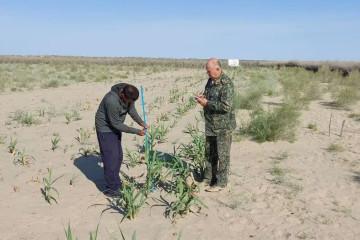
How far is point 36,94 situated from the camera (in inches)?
704

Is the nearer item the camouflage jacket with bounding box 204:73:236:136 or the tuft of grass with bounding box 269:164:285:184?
the camouflage jacket with bounding box 204:73:236:136

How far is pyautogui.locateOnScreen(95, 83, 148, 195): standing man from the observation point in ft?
16.8

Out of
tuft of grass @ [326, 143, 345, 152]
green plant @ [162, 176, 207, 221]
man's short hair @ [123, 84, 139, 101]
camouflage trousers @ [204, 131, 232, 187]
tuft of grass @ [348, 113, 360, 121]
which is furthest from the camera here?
tuft of grass @ [348, 113, 360, 121]

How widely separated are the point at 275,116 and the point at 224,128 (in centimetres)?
419

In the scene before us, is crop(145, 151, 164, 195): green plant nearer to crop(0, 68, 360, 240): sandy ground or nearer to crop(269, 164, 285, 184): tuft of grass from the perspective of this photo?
crop(0, 68, 360, 240): sandy ground

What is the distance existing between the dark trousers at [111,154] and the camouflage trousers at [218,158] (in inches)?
42.5

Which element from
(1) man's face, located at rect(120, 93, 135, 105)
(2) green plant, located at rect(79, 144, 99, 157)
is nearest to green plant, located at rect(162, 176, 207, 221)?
(1) man's face, located at rect(120, 93, 135, 105)

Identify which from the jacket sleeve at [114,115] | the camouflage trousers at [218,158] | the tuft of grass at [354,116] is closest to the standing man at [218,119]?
the camouflage trousers at [218,158]

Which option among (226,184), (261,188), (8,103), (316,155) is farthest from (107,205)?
(8,103)

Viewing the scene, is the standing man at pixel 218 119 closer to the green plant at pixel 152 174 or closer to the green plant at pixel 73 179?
the green plant at pixel 152 174

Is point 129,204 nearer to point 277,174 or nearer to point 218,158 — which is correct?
point 218,158

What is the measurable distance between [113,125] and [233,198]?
1.62m

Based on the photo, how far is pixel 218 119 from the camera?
209 inches

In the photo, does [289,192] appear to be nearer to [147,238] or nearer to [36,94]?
[147,238]
